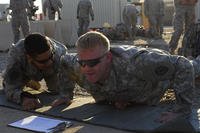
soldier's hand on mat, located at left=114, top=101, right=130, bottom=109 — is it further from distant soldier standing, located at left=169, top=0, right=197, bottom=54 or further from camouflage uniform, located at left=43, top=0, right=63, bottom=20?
camouflage uniform, located at left=43, top=0, right=63, bottom=20

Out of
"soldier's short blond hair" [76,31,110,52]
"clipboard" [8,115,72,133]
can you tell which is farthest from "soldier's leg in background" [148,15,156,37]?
"soldier's short blond hair" [76,31,110,52]

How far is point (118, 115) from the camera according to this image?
450cm

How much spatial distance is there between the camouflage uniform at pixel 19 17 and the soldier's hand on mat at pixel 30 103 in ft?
20.6

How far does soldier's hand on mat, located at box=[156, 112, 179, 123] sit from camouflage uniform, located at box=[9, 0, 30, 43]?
295 inches

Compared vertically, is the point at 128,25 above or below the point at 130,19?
below

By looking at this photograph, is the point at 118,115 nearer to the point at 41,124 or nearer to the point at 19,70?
the point at 41,124

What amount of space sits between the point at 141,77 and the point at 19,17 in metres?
7.45

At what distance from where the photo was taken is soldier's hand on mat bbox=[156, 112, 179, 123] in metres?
4.02

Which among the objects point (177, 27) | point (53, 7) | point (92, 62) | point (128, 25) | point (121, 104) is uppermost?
point (53, 7)

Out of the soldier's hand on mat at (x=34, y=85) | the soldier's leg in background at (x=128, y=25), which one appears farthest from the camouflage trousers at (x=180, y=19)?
the soldier's leg in background at (x=128, y=25)

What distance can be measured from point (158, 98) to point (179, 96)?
711 mm

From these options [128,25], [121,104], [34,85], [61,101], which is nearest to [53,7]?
[128,25]

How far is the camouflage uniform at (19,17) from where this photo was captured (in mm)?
11266

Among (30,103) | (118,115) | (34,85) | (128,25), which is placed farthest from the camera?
(128,25)
